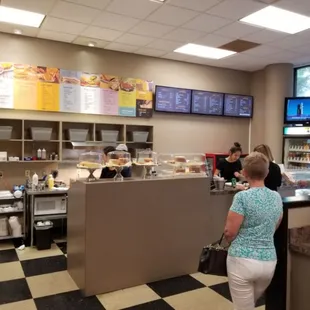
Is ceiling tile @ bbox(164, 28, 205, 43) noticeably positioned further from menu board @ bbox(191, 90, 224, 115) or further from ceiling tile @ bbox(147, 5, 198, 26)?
menu board @ bbox(191, 90, 224, 115)

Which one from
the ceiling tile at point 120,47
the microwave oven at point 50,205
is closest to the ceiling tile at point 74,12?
the ceiling tile at point 120,47

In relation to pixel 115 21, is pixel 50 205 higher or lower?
lower

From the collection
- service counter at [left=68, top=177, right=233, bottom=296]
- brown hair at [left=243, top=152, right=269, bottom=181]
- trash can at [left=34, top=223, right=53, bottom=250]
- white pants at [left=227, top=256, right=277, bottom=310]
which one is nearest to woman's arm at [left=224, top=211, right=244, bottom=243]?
white pants at [left=227, top=256, right=277, bottom=310]

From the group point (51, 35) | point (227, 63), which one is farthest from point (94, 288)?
point (227, 63)

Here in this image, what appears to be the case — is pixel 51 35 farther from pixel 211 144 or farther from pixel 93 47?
pixel 211 144

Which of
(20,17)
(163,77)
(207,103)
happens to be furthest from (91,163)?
(207,103)

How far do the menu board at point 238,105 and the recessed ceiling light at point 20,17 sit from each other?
388cm

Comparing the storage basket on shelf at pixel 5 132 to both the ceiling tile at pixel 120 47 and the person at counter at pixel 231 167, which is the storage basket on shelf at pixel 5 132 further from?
the person at counter at pixel 231 167

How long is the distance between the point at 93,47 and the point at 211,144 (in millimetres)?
2999

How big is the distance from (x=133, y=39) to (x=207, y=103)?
2.15m

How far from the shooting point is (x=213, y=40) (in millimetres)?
4953

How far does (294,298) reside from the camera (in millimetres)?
1913

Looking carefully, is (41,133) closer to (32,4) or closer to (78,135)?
(78,135)

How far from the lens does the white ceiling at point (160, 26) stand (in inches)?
148
